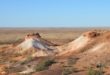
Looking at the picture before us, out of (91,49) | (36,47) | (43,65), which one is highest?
(91,49)

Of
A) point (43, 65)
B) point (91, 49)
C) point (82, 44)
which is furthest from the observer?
point (82, 44)

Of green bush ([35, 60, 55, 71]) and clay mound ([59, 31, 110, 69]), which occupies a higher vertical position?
clay mound ([59, 31, 110, 69])

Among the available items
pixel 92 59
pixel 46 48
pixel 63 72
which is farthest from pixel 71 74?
pixel 46 48

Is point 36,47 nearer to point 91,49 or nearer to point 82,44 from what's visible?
point 82,44

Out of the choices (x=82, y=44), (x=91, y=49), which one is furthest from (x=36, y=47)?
(x=91, y=49)

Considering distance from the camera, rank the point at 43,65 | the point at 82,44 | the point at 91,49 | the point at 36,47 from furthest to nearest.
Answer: the point at 36,47 → the point at 82,44 → the point at 91,49 → the point at 43,65

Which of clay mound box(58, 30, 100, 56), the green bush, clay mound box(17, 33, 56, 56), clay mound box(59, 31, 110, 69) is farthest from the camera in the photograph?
clay mound box(17, 33, 56, 56)

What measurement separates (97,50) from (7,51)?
71.2ft

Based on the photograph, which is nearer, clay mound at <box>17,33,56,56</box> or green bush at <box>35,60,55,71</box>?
green bush at <box>35,60,55,71</box>

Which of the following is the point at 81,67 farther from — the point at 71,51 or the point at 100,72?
the point at 71,51

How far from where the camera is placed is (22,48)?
51.5m

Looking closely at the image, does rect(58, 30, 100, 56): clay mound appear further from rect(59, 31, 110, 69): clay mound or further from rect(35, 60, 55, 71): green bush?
rect(35, 60, 55, 71): green bush

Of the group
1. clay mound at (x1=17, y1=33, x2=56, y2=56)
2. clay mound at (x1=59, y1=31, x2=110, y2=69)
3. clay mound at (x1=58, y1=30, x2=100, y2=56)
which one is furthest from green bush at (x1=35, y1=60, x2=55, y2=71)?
clay mound at (x1=17, y1=33, x2=56, y2=56)

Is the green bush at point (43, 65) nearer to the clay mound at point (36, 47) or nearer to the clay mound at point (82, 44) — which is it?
the clay mound at point (82, 44)
